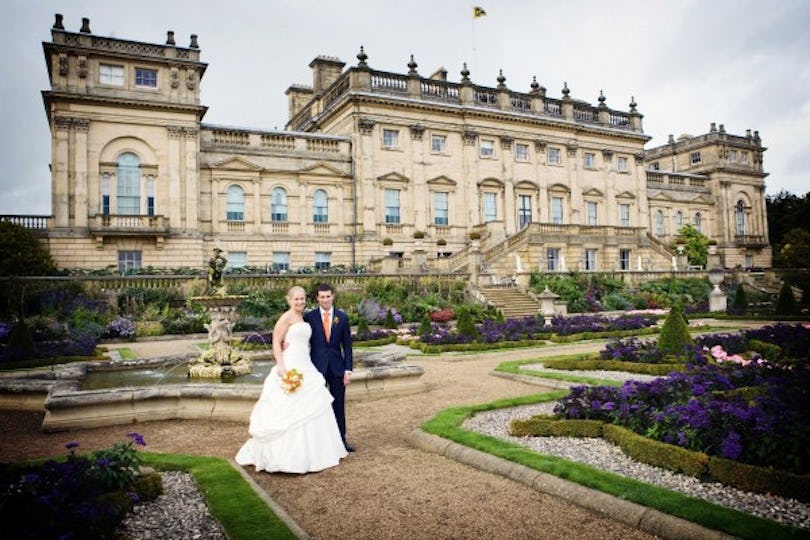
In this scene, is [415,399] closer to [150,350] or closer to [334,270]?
[150,350]

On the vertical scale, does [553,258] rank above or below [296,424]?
above

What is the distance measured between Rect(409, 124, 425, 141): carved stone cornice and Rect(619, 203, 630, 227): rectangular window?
1720 cm

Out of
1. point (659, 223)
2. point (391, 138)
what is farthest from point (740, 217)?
point (391, 138)

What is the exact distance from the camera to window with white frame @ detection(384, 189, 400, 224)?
3491 cm

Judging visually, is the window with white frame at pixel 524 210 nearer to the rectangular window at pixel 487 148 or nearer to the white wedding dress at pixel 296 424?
the rectangular window at pixel 487 148

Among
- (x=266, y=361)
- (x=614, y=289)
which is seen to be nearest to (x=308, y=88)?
(x=614, y=289)

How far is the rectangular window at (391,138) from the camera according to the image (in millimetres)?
34875

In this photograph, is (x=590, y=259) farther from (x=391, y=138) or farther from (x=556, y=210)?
(x=391, y=138)

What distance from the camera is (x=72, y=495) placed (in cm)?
448

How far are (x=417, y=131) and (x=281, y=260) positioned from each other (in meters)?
11.3

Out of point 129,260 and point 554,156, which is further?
point 554,156

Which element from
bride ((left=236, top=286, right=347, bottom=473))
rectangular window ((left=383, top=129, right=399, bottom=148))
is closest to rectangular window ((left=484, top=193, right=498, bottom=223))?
rectangular window ((left=383, top=129, right=399, bottom=148))

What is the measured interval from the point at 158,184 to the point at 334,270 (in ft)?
32.2

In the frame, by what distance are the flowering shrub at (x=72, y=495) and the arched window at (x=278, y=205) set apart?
2775cm
